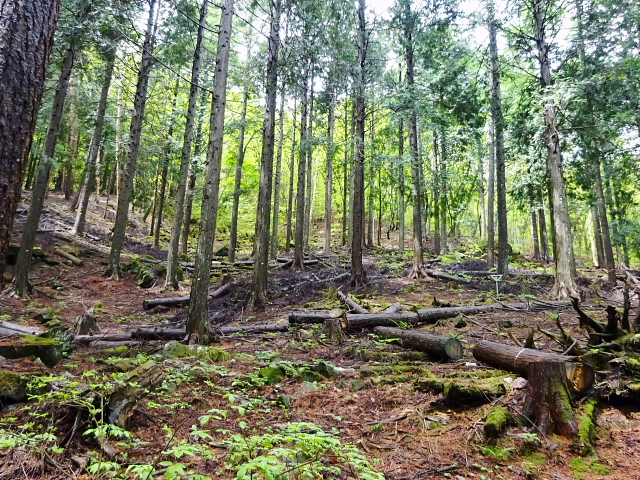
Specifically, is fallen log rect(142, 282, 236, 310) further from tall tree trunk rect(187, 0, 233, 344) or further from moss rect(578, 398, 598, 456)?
moss rect(578, 398, 598, 456)

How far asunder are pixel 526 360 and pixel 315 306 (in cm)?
640

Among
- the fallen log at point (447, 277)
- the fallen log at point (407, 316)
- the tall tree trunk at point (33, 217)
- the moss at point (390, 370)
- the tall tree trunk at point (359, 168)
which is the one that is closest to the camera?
the moss at point (390, 370)

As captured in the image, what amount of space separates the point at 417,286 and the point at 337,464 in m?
11.3

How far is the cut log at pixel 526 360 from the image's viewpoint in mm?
3793

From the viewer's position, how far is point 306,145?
12.6 metres

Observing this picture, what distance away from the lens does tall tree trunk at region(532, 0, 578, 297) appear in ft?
35.5

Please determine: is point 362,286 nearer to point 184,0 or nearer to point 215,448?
point 215,448

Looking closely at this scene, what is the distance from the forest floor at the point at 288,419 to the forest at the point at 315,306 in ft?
0.09

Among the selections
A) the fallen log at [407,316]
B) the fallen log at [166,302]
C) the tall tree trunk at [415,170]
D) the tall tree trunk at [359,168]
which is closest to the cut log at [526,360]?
the fallen log at [407,316]

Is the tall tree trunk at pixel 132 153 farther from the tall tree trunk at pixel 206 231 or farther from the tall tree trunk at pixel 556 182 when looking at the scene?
the tall tree trunk at pixel 556 182

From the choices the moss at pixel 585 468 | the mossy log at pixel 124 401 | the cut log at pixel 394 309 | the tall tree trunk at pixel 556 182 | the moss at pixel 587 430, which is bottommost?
the moss at pixel 585 468

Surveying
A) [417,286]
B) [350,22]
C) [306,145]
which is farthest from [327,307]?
[350,22]

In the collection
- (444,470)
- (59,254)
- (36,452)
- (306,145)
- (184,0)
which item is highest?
(184,0)

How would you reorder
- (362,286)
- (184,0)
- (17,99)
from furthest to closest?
(362,286) < (184,0) < (17,99)
